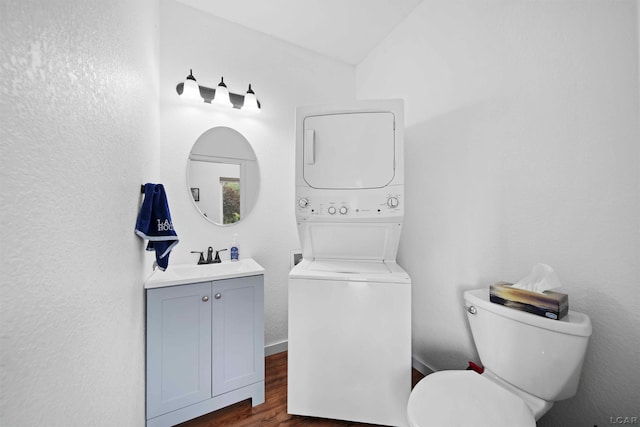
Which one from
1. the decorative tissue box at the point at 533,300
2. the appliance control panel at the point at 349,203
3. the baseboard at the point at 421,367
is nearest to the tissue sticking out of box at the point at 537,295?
the decorative tissue box at the point at 533,300

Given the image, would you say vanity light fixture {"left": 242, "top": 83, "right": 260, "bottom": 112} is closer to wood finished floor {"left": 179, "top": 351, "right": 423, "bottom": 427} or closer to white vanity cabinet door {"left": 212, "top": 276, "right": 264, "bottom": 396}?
white vanity cabinet door {"left": 212, "top": 276, "right": 264, "bottom": 396}

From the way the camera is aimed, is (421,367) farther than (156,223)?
Yes

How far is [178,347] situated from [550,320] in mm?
1902

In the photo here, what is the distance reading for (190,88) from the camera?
1.81m

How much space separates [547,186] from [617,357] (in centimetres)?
80

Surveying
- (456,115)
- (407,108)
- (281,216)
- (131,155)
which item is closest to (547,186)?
(456,115)

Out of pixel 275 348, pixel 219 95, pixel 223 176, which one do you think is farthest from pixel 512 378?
pixel 219 95

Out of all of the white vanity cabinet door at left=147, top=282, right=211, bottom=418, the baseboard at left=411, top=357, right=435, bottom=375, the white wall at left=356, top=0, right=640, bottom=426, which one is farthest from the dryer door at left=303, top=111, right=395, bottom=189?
the baseboard at left=411, top=357, right=435, bottom=375

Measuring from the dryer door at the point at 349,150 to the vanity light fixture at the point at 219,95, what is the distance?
2.42 ft

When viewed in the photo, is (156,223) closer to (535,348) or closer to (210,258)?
(210,258)

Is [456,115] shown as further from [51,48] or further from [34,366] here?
[34,366]

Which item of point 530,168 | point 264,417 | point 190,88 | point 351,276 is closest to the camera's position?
point 530,168

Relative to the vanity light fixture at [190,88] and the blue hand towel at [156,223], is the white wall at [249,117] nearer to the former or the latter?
the vanity light fixture at [190,88]

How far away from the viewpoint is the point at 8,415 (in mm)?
384
